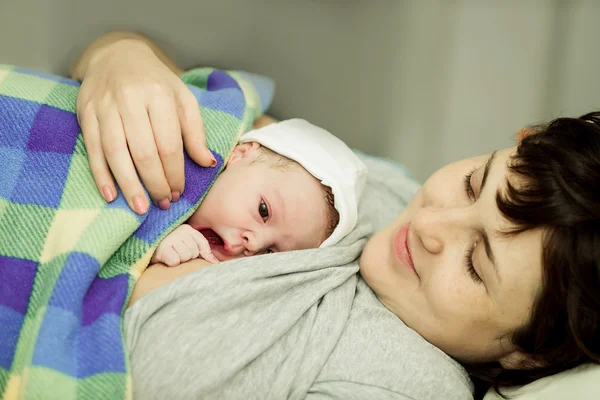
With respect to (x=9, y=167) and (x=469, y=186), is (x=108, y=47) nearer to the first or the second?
(x=9, y=167)

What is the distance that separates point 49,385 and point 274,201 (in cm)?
46

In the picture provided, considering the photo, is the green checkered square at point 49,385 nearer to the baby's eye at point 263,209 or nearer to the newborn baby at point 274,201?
the newborn baby at point 274,201

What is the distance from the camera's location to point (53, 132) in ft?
2.94

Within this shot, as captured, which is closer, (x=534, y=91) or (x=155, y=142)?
(x=155, y=142)

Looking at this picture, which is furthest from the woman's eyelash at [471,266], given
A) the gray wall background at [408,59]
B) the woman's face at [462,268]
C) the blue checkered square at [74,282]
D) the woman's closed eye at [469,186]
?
the gray wall background at [408,59]

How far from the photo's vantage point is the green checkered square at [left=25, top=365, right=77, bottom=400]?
0.73 m

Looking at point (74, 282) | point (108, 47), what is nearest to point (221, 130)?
point (108, 47)

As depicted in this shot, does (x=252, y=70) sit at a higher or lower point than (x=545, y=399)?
higher

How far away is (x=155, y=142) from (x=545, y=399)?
2.30ft

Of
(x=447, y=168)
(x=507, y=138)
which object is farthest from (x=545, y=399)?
(x=507, y=138)

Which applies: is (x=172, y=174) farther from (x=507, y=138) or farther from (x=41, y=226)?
(x=507, y=138)

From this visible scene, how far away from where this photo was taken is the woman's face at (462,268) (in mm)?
810

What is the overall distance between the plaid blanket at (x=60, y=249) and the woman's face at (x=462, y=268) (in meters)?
0.35

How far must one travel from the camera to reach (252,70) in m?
1.41
